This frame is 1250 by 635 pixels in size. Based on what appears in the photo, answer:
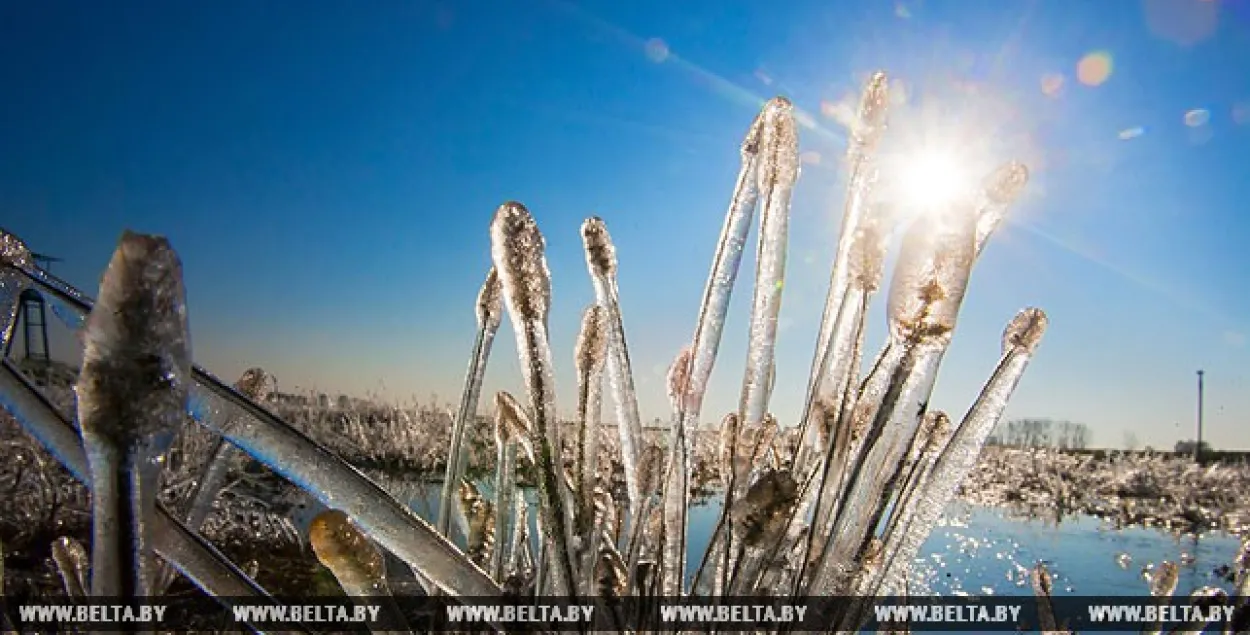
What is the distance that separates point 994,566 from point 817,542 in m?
5.01

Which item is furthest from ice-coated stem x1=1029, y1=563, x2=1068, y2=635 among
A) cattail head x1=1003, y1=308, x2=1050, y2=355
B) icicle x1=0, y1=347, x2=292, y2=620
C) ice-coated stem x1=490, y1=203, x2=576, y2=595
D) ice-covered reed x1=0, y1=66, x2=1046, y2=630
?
icicle x1=0, y1=347, x2=292, y2=620

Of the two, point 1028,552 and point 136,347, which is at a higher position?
point 136,347

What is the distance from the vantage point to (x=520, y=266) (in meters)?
0.59

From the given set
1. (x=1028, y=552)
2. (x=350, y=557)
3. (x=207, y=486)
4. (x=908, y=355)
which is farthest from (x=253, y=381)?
(x=1028, y=552)

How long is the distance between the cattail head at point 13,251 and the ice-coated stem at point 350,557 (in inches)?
13.8

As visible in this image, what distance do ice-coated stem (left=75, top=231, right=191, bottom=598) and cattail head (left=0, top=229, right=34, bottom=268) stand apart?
369 millimetres

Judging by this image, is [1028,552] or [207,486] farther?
[1028,552]

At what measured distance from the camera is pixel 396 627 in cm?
60

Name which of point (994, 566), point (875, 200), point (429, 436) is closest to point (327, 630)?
point (875, 200)

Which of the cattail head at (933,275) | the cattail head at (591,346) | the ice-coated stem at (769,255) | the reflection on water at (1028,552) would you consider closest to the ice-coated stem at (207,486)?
the cattail head at (591,346)

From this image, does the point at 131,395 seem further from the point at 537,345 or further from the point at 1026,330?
the point at 1026,330

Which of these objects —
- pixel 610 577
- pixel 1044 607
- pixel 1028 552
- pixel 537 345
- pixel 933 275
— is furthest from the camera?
pixel 1028 552

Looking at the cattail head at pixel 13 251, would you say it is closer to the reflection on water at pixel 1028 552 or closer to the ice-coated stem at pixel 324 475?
the ice-coated stem at pixel 324 475

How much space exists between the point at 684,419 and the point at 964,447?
262mm
